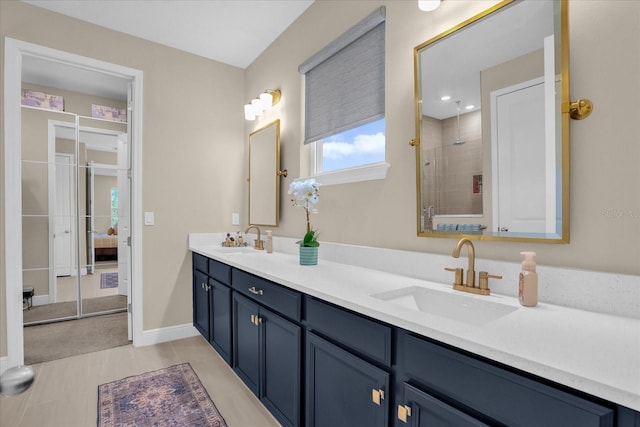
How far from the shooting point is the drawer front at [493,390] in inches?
23.8

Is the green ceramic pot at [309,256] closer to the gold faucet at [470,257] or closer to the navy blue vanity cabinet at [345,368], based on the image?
the navy blue vanity cabinet at [345,368]

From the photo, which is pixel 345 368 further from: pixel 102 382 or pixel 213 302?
pixel 102 382

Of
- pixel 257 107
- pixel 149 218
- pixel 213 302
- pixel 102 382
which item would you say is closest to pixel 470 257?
pixel 213 302

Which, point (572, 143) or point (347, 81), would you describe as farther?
point (347, 81)

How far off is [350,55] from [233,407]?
2.25 meters

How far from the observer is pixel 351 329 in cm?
111

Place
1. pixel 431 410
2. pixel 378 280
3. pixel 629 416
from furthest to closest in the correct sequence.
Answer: pixel 378 280, pixel 431 410, pixel 629 416

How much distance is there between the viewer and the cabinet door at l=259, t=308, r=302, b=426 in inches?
55.0

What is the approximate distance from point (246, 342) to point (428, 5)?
77.9 inches

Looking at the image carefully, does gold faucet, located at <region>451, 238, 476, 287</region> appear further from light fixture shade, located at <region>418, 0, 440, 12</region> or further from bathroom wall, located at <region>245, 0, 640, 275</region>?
light fixture shade, located at <region>418, 0, 440, 12</region>

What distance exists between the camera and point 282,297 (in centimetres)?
149

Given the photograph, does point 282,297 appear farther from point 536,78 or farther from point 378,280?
point 536,78

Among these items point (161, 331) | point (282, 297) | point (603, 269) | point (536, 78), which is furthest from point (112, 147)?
point (603, 269)

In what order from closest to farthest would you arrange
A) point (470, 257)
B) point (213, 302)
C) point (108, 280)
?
point (470, 257) < point (213, 302) < point (108, 280)
